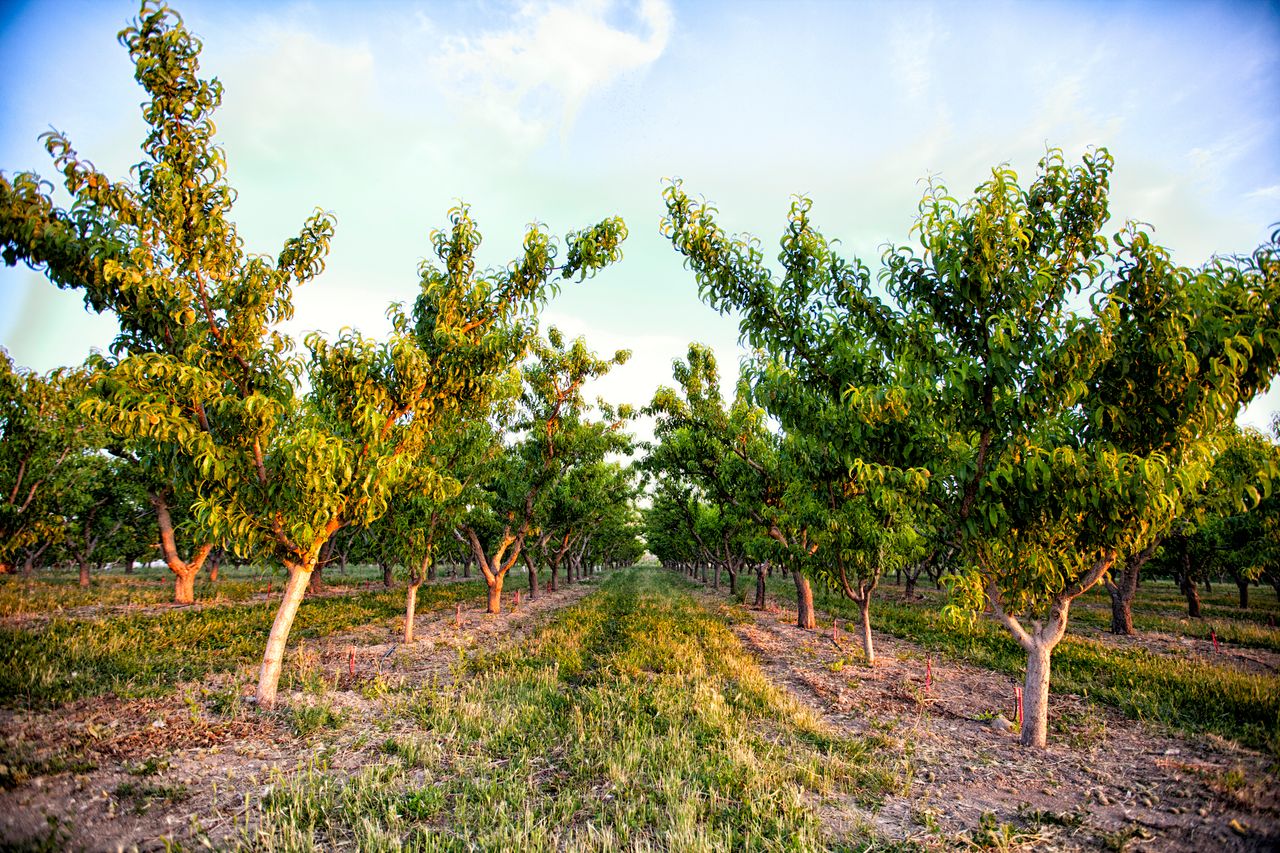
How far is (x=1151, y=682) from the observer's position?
12.0 m

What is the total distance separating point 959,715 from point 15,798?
48.1ft

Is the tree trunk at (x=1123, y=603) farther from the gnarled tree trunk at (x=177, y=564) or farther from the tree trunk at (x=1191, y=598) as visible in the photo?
the gnarled tree trunk at (x=177, y=564)

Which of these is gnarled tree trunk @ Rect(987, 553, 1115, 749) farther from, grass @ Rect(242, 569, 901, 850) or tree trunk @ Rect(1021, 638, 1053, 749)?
grass @ Rect(242, 569, 901, 850)

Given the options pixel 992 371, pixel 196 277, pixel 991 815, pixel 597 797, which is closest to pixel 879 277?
pixel 992 371

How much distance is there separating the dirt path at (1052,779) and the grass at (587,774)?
0.84m

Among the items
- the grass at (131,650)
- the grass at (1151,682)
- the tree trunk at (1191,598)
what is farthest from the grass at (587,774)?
the tree trunk at (1191,598)

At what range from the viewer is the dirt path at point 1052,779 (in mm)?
5562

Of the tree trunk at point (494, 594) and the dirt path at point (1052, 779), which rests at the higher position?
the dirt path at point (1052, 779)

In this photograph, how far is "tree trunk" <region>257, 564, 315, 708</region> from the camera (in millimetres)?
9234

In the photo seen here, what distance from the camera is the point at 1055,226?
25.2ft

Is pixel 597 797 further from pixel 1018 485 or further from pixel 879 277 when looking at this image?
pixel 879 277

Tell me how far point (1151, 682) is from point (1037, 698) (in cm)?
670

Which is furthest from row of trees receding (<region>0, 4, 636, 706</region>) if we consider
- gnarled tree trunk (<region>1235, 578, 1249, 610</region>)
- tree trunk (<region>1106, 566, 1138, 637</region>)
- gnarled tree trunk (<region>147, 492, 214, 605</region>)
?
gnarled tree trunk (<region>1235, 578, 1249, 610</region>)

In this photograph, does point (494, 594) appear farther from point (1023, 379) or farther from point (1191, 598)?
point (1191, 598)
